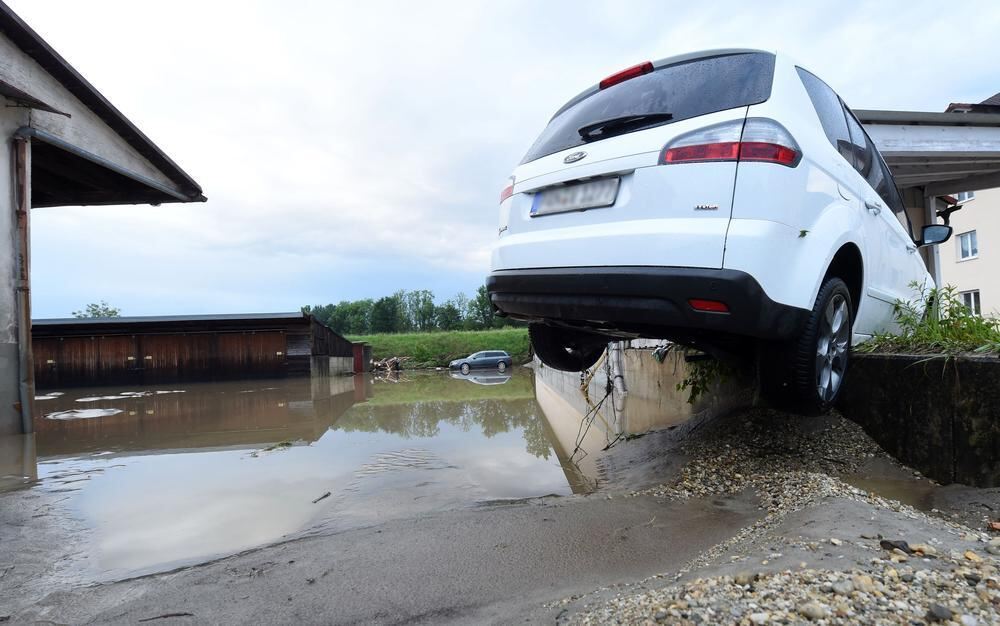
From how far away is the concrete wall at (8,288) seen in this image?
686 centimetres

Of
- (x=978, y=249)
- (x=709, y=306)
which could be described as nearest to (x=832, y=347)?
(x=709, y=306)

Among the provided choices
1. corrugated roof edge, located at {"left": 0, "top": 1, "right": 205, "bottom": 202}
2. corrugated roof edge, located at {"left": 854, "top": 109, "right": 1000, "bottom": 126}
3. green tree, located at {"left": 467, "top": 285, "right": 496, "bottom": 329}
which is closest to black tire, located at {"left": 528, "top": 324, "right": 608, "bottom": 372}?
corrugated roof edge, located at {"left": 854, "top": 109, "right": 1000, "bottom": 126}

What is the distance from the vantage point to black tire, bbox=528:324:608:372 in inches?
154

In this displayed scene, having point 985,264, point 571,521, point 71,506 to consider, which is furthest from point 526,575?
point 985,264

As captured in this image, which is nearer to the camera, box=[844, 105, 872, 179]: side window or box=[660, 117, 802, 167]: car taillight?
box=[660, 117, 802, 167]: car taillight

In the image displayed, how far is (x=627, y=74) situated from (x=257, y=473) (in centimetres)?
422

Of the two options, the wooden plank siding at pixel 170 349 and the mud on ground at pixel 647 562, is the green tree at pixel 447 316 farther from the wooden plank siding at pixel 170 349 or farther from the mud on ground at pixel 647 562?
the mud on ground at pixel 647 562

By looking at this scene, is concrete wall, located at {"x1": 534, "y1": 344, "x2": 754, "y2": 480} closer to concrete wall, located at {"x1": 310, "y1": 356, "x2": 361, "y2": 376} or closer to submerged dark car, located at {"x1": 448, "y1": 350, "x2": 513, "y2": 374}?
concrete wall, located at {"x1": 310, "y1": 356, "x2": 361, "y2": 376}

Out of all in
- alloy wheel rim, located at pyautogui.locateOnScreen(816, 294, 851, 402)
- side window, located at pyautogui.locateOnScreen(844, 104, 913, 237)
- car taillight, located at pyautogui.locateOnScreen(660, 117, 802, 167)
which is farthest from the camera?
side window, located at pyautogui.locateOnScreen(844, 104, 913, 237)

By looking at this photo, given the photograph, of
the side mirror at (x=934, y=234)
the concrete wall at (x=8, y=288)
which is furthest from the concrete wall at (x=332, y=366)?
the side mirror at (x=934, y=234)

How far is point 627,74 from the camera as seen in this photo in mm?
3182

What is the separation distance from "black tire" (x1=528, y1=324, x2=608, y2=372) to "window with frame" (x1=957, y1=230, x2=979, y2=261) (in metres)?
24.6

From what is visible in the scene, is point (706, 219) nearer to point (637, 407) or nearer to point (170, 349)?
point (637, 407)

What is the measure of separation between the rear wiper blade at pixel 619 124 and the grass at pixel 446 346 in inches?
1516
